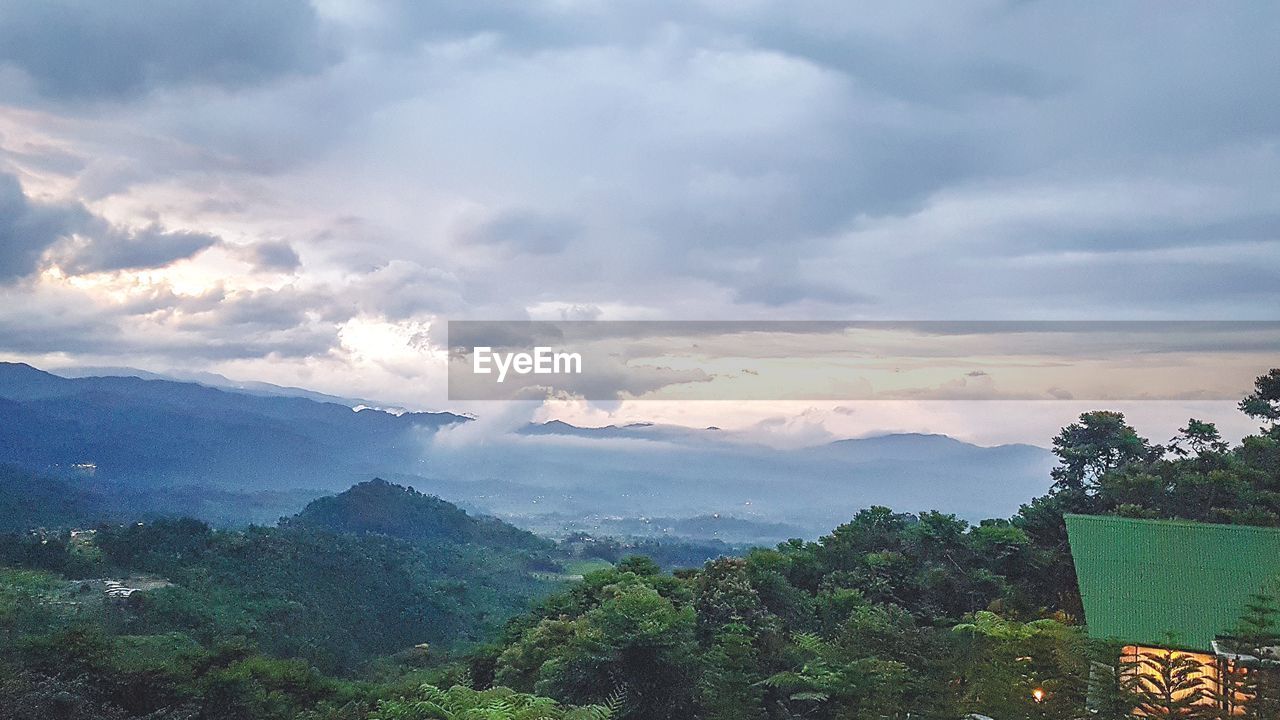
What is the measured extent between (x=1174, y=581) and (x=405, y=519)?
9457cm

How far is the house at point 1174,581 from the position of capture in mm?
12367

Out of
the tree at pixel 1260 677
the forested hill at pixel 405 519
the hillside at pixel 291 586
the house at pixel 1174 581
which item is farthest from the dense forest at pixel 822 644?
the forested hill at pixel 405 519

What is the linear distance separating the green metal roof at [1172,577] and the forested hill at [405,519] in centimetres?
8338

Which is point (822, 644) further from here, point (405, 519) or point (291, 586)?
point (405, 519)

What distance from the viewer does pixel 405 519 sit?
324 ft

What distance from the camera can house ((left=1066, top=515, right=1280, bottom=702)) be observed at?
40.6ft

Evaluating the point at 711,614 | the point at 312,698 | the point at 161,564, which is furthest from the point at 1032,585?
the point at 161,564

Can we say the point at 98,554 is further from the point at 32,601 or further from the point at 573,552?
the point at 573,552

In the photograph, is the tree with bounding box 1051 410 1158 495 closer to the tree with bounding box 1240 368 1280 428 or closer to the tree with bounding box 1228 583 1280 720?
the tree with bounding box 1240 368 1280 428

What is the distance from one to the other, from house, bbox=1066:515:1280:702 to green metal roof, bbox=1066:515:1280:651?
1 centimetres

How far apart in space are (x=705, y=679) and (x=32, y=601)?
42081 millimetres

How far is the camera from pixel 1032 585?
18.6 meters

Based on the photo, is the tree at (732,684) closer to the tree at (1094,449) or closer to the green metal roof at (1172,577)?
the green metal roof at (1172,577)

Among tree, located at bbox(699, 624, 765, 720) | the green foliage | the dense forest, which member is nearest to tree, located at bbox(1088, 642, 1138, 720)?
the dense forest
